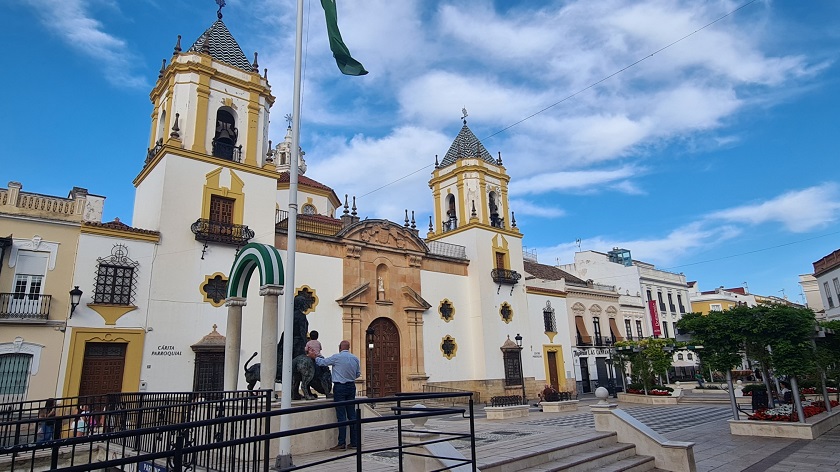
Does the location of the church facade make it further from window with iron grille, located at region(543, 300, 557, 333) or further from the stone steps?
the stone steps

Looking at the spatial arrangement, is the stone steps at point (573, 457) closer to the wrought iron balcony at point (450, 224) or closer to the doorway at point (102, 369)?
the doorway at point (102, 369)

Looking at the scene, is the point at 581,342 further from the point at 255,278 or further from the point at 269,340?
the point at 269,340

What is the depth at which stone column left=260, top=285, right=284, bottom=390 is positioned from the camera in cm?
958

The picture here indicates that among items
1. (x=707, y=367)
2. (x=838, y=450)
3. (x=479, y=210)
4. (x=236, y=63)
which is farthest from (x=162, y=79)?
(x=838, y=450)

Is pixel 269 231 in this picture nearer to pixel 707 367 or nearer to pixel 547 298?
pixel 707 367

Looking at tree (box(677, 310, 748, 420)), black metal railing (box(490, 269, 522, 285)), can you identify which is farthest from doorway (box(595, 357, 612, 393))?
tree (box(677, 310, 748, 420))

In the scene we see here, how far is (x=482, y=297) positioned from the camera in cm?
2916

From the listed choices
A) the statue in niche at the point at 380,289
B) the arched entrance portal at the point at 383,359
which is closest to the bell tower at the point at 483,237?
the arched entrance portal at the point at 383,359

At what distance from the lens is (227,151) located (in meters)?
21.2

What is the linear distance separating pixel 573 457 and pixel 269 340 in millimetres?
6060

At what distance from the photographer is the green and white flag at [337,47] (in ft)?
33.0

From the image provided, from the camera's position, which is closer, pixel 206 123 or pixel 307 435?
pixel 307 435

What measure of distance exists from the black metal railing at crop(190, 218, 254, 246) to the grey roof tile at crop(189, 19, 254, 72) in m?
7.81

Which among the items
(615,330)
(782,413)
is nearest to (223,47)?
(782,413)
